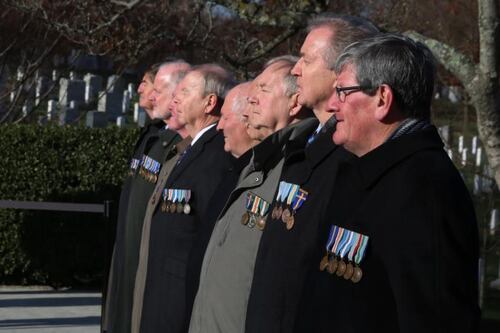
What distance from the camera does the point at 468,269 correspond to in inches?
110

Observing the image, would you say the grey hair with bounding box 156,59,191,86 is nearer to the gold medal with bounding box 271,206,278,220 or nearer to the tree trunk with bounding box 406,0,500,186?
the tree trunk with bounding box 406,0,500,186

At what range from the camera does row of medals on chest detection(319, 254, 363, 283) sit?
115 inches

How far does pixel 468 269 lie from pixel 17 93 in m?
14.0

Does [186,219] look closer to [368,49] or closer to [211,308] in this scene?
[211,308]

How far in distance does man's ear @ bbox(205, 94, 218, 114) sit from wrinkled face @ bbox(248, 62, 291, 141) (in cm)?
128

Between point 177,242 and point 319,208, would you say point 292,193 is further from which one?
point 177,242

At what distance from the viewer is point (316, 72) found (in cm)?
399

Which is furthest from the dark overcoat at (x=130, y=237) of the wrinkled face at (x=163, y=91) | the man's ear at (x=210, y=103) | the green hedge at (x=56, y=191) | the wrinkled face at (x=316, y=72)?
the green hedge at (x=56, y=191)

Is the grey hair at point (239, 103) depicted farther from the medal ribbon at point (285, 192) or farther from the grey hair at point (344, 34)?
the medal ribbon at point (285, 192)

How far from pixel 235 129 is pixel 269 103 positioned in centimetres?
49

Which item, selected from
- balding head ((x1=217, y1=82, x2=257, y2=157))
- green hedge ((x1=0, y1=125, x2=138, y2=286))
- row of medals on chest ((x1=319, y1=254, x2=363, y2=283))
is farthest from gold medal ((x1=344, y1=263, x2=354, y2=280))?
green hedge ((x1=0, y1=125, x2=138, y2=286))

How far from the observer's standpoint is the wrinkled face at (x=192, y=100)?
589cm

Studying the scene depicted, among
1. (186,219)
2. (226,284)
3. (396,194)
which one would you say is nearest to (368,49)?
(396,194)

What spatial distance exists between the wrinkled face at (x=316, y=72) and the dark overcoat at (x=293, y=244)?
0.79 feet
